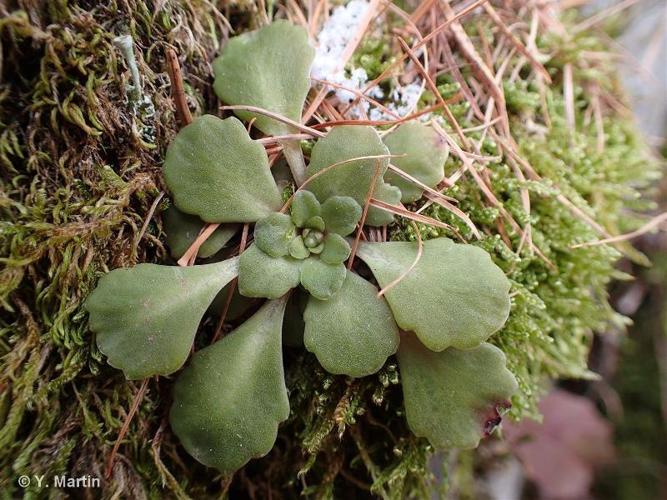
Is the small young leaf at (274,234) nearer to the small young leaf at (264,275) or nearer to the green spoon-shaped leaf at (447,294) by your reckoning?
the small young leaf at (264,275)

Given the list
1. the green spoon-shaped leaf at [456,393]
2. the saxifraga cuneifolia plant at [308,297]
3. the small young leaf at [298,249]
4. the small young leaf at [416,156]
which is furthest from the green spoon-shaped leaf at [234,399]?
the small young leaf at [416,156]

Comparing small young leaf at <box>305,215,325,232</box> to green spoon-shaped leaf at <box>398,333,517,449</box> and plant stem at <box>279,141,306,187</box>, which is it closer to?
plant stem at <box>279,141,306,187</box>

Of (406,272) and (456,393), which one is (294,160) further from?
(456,393)

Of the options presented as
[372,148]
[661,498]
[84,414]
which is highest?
[372,148]

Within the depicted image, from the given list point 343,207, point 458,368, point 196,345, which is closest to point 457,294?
point 458,368

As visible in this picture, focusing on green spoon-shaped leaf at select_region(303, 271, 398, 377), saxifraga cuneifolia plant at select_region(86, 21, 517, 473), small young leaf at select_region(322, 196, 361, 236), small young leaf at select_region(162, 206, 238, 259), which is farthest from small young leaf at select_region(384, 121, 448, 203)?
small young leaf at select_region(162, 206, 238, 259)

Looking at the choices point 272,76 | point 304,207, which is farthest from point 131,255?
point 272,76

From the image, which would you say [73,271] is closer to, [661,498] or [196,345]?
[196,345]
